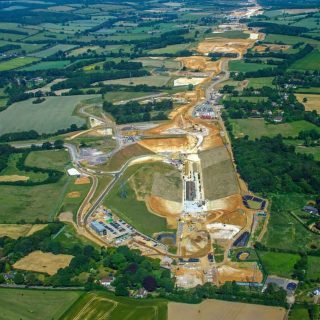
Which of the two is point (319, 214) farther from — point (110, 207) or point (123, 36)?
point (123, 36)

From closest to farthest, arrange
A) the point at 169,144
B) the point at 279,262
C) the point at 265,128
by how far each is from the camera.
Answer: the point at 279,262 < the point at 169,144 < the point at 265,128

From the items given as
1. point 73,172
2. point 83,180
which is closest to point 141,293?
point 83,180

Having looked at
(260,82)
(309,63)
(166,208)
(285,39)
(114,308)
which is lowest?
(166,208)

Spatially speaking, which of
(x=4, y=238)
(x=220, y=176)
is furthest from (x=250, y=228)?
(x=4, y=238)

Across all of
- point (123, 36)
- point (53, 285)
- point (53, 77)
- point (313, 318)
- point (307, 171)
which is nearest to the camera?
point (313, 318)

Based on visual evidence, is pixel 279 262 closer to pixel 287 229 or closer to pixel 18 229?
pixel 287 229

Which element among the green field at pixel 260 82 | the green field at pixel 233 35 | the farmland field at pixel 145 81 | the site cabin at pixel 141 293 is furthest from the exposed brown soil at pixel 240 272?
the green field at pixel 233 35

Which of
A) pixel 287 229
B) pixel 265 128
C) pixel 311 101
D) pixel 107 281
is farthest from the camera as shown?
pixel 311 101
